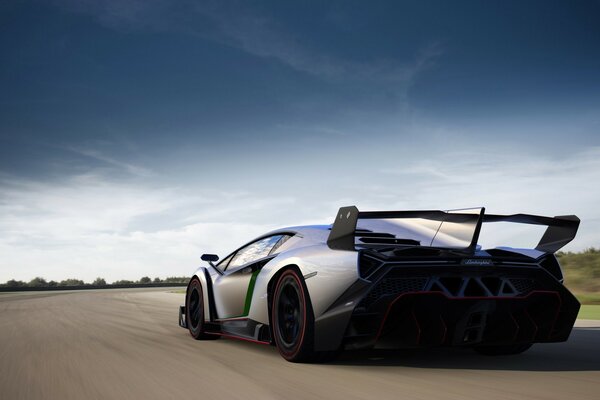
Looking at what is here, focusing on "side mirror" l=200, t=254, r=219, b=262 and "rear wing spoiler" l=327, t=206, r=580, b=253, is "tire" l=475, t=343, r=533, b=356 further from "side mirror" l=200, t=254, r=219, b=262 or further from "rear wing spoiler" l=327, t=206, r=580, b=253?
"side mirror" l=200, t=254, r=219, b=262

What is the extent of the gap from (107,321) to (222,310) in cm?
378

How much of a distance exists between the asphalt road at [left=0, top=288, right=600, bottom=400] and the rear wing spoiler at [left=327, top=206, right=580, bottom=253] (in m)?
0.88

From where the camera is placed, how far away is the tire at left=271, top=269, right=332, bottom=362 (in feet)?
14.4

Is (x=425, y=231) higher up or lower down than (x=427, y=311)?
higher up

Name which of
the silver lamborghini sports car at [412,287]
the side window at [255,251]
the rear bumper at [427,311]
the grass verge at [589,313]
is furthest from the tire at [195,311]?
the grass verge at [589,313]

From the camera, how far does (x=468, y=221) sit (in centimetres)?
434

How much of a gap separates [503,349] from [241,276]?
2384mm

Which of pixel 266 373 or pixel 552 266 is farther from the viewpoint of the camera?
pixel 552 266

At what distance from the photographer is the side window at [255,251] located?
5605 mm

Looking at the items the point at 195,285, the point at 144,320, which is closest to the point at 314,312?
the point at 195,285

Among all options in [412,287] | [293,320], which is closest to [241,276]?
[293,320]

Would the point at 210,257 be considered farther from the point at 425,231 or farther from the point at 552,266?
the point at 552,266

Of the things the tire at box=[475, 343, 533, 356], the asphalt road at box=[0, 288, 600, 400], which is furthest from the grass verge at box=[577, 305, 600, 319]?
the tire at box=[475, 343, 533, 356]

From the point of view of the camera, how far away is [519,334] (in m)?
4.39
